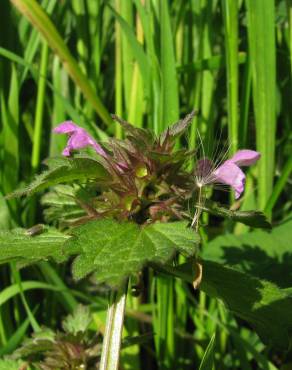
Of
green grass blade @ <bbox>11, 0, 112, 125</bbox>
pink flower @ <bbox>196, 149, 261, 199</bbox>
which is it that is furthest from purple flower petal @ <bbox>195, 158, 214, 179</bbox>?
green grass blade @ <bbox>11, 0, 112, 125</bbox>

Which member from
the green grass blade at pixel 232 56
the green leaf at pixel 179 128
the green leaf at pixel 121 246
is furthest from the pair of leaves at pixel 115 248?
the green grass blade at pixel 232 56

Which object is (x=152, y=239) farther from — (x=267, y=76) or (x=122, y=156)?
(x=267, y=76)

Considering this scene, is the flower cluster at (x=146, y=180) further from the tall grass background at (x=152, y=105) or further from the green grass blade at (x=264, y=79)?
the green grass blade at (x=264, y=79)

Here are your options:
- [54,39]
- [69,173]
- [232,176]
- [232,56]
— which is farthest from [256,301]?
[54,39]

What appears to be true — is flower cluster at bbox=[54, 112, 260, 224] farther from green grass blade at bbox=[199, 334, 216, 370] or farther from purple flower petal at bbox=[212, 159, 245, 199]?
green grass blade at bbox=[199, 334, 216, 370]

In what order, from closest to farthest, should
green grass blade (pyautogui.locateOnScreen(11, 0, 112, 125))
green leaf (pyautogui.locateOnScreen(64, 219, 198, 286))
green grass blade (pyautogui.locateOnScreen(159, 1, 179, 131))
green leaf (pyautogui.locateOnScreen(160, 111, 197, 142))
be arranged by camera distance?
green leaf (pyautogui.locateOnScreen(64, 219, 198, 286)) → green leaf (pyautogui.locateOnScreen(160, 111, 197, 142)) → green grass blade (pyautogui.locateOnScreen(159, 1, 179, 131)) → green grass blade (pyautogui.locateOnScreen(11, 0, 112, 125))

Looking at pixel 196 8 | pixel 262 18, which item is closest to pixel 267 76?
pixel 262 18

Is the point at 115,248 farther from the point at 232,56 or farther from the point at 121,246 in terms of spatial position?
the point at 232,56
